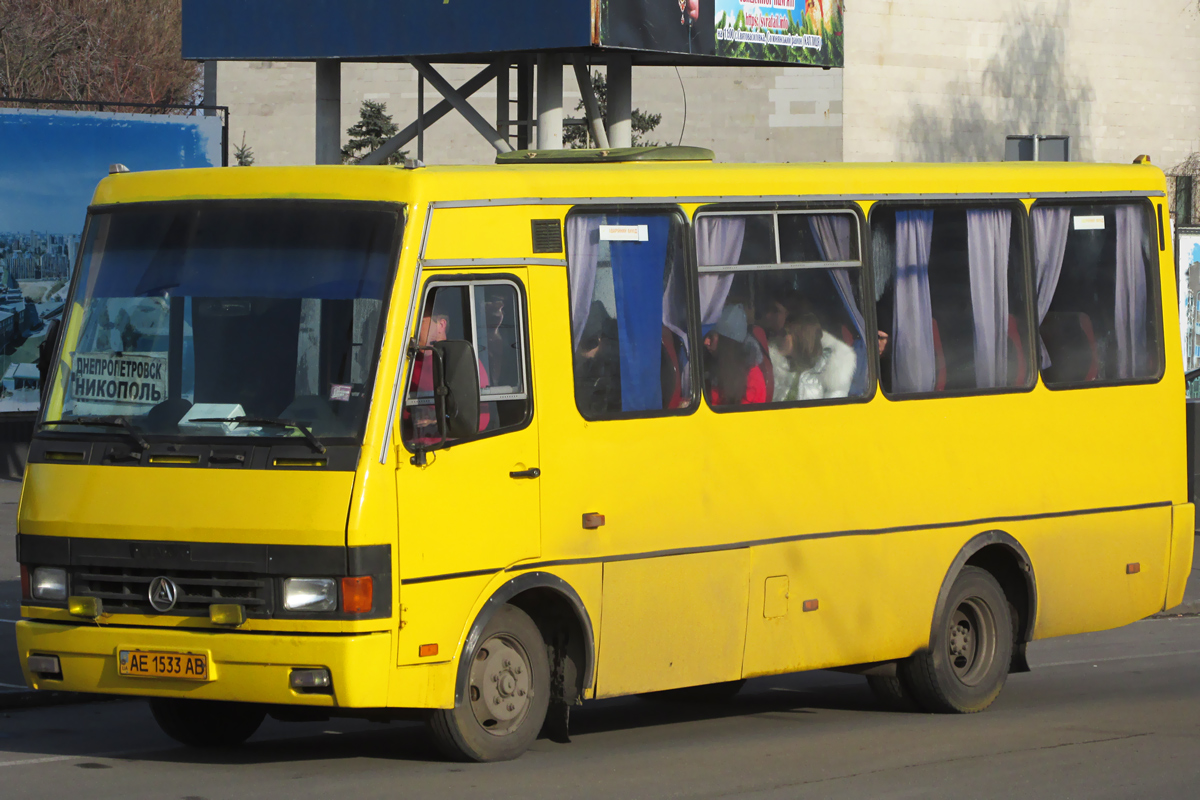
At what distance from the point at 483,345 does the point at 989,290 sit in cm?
373

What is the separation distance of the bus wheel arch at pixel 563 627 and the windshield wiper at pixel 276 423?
1.21m

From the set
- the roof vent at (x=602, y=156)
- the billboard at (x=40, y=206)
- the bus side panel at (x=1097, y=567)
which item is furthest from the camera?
the billboard at (x=40, y=206)

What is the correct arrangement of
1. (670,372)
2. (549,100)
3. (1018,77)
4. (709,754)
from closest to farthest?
(709,754) → (670,372) → (549,100) → (1018,77)

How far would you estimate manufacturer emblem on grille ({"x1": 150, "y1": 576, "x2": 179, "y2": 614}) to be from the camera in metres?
8.27

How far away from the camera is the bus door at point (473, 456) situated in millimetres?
8289

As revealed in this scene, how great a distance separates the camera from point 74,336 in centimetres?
891

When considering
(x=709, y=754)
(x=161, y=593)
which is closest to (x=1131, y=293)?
(x=709, y=754)

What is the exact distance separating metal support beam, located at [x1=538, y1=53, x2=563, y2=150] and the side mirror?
13.6 meters

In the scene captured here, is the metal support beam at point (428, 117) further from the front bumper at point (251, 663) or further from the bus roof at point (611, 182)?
the front bumper at point (251, 663)

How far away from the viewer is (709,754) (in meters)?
9.37

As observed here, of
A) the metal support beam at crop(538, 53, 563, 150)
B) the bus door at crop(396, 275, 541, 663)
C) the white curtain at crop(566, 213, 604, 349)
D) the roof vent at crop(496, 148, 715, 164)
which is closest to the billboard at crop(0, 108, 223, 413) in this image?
the metal support beam at crop(538, 53, 563, 150)

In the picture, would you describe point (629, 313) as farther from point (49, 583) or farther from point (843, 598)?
point (49, 583)

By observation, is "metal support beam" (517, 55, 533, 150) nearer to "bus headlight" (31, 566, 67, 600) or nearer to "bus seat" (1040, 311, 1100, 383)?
"bus seat" (1040, 311, 1100, 383)

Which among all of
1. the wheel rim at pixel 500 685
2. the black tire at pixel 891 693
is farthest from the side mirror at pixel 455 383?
the black tire at pixel 891 693
